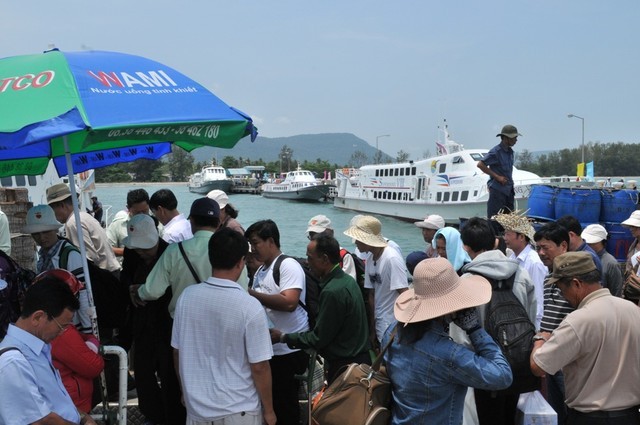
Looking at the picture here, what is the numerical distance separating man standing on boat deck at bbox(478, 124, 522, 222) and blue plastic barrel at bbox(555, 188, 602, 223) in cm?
112

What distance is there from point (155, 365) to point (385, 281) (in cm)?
214

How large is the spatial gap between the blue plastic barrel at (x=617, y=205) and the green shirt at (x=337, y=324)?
6201mm

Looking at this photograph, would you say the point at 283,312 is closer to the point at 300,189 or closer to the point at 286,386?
the point at 286,386

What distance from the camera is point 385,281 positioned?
5.09 metres

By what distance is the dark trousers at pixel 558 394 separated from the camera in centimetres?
393

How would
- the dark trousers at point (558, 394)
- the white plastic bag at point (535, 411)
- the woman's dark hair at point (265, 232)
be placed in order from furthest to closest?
the woman's dark hair at point (265, 232) < the dark trousers at point (558, 394) < the white plastic bag at point (535, 411)

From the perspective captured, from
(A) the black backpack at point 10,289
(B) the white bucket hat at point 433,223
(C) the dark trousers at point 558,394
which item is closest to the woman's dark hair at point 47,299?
(A) the black backpack at point 10,289

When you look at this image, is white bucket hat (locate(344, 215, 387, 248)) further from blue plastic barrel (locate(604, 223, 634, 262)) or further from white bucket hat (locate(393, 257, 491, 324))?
blue plastic barrel (locate(604, 223, 634, 262))

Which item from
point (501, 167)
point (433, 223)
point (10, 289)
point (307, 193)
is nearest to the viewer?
point (10, 289)

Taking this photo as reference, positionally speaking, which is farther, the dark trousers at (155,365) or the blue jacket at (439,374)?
the dark trousers at (155,365)

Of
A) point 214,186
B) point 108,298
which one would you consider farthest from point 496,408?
point 214,186

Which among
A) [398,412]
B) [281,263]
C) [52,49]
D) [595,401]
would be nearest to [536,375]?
[595,401]

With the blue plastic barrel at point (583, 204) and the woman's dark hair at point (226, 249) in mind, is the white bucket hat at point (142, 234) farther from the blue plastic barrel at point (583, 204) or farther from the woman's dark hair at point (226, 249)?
the blue plastic barrel at point (583, 204)

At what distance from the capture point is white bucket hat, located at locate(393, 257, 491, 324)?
2.66 meters
